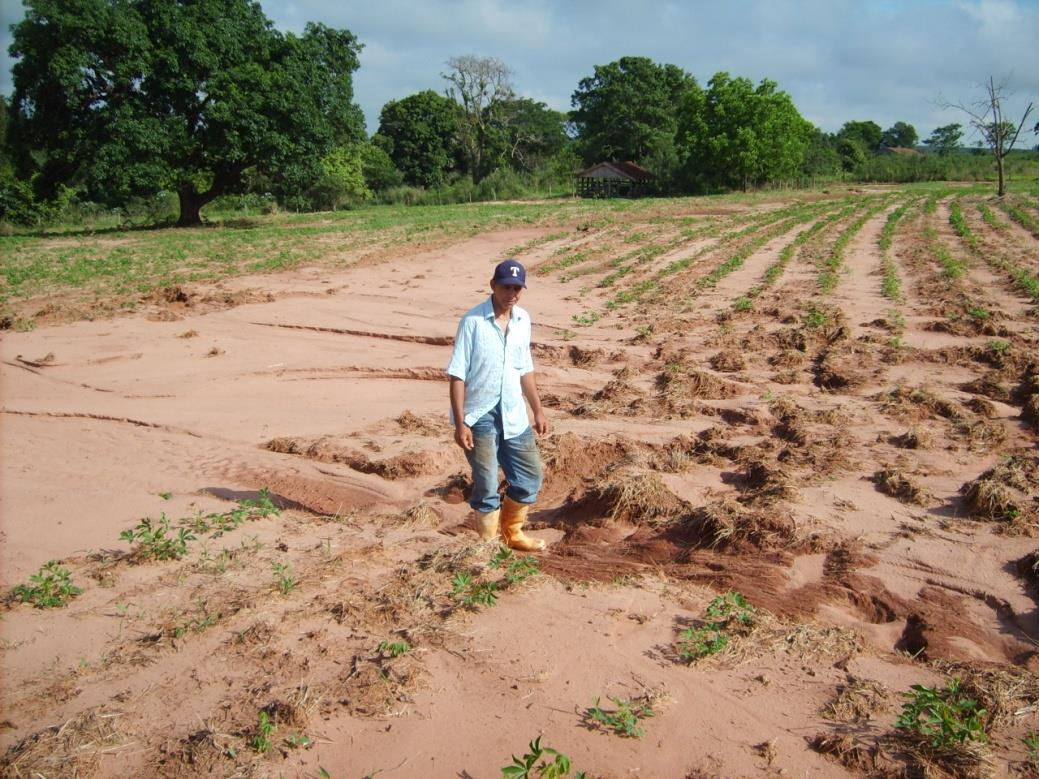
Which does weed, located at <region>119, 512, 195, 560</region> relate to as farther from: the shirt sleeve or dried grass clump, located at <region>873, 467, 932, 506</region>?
dried grass clump, located at <region>873, 467, 932, 506</region>

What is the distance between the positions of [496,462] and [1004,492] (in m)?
3.23

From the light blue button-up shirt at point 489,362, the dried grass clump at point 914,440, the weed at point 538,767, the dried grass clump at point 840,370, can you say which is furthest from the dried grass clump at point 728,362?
the weed at point 538,767

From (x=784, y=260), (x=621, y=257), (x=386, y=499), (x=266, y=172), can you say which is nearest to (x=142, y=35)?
(x=266, y=172)

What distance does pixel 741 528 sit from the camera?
183 inches

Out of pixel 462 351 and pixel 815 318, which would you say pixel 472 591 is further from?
pixel 815 318

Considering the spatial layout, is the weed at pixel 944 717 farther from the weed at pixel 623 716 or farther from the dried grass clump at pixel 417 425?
the dried grass clump at pixel 417 425

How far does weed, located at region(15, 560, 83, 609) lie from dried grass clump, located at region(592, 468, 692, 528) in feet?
10.5

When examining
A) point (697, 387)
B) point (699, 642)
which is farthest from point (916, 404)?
point (699, 642)

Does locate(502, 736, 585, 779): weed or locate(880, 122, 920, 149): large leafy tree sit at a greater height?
locate(880, 122, 920, 149): large leafy tree

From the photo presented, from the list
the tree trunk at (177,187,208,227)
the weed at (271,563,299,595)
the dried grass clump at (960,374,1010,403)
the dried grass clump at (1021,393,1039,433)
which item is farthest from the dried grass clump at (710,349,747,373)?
the tree trunk at (177,187,208,227)

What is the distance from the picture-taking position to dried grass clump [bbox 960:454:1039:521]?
4.71 m

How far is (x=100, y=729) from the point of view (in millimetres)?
2945

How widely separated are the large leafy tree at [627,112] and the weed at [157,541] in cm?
5862

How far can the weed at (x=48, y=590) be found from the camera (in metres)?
3.88
